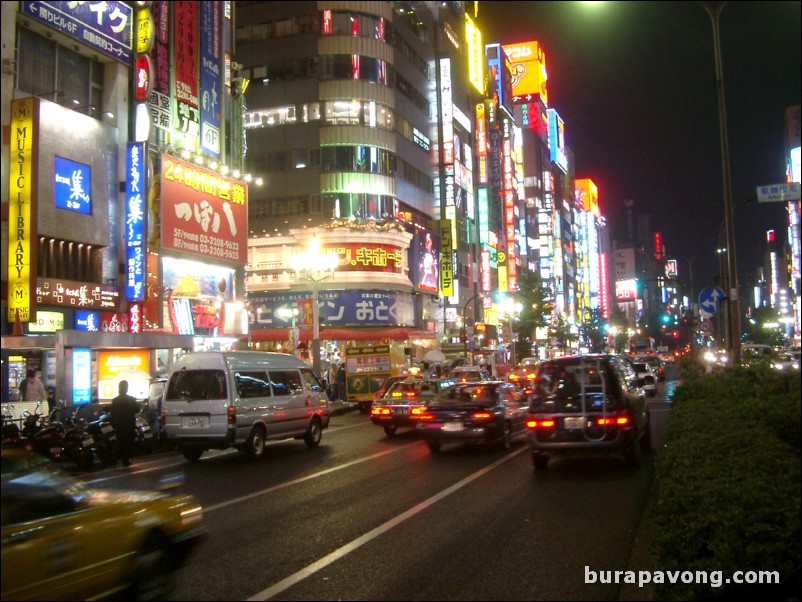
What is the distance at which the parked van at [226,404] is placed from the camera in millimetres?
15312

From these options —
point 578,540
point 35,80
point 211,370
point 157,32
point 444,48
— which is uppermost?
point 444,48

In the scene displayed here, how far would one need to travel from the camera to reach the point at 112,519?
19.9ft

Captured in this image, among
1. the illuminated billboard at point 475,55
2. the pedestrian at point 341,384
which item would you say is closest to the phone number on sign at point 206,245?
the pedestrian at point 341,384

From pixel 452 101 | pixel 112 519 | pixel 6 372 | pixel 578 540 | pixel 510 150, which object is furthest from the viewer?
pixel 510 150

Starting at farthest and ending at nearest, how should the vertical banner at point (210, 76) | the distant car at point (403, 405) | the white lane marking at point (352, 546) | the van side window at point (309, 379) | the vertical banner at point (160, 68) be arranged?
the vertical banner at point (210, 76), the vertical banner at point (160, 68), the distant car at point (403, 405), the van side window at point (309, 379), the white lane marking at point (352, 546)

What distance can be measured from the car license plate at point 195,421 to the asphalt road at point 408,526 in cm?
79

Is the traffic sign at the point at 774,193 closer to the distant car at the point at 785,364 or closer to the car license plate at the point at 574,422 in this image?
the distant car at the point at 785,364

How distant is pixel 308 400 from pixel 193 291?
45.6 feet

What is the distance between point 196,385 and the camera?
51.9 feet

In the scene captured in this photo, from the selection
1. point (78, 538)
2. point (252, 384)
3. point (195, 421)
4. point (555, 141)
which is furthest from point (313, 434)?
point (555, 141)

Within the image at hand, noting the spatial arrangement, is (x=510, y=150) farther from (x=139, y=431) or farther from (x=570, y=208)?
(x=139, y=431)

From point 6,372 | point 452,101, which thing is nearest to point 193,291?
point 6,372

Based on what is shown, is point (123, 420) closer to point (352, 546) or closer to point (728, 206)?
point (352, 546)

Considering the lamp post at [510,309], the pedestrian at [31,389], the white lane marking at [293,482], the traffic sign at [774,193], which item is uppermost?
the lamp post at [510,309]
